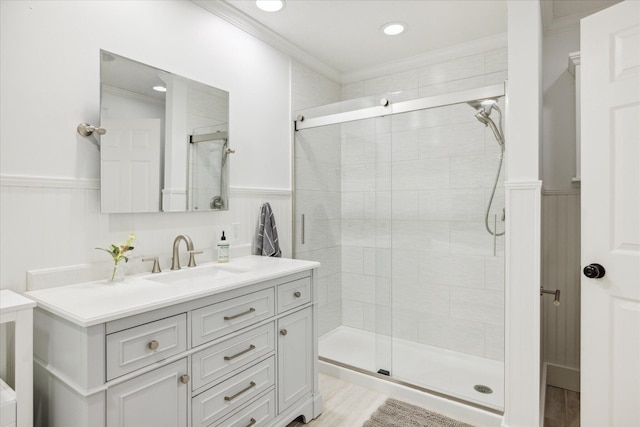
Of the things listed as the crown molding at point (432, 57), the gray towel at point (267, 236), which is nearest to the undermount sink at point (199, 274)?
the gray towel at point (267, 236)

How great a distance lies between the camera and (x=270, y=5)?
7.15 ft

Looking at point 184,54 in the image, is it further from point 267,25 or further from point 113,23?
point 267,25

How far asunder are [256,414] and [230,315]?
0.53 metres

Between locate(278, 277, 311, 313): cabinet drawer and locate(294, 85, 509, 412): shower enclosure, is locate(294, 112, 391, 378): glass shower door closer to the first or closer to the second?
locate(294, 85, 509, 412): shower enclosure

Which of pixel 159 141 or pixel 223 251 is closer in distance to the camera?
pixel 159 141

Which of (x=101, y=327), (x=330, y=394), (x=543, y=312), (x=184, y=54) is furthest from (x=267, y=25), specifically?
(x=543, y=312)

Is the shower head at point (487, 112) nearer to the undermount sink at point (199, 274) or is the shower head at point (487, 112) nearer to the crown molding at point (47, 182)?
the undermount sink at point (199, 274)

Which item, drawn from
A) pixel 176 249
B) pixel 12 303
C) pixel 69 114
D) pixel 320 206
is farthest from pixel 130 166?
pixel 320 206

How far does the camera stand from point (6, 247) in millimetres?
1364

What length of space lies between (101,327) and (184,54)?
1558 mm

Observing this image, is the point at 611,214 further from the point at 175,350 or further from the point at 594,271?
the point at 175,350

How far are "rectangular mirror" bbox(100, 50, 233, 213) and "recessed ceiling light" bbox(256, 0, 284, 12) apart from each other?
1.92 ft

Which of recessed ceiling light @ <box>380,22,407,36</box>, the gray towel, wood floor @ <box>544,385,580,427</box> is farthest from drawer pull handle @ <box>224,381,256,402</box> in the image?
recessed ceiling light @ <box>380,22,407,36</box>

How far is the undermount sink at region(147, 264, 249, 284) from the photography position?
1757 millimetres
